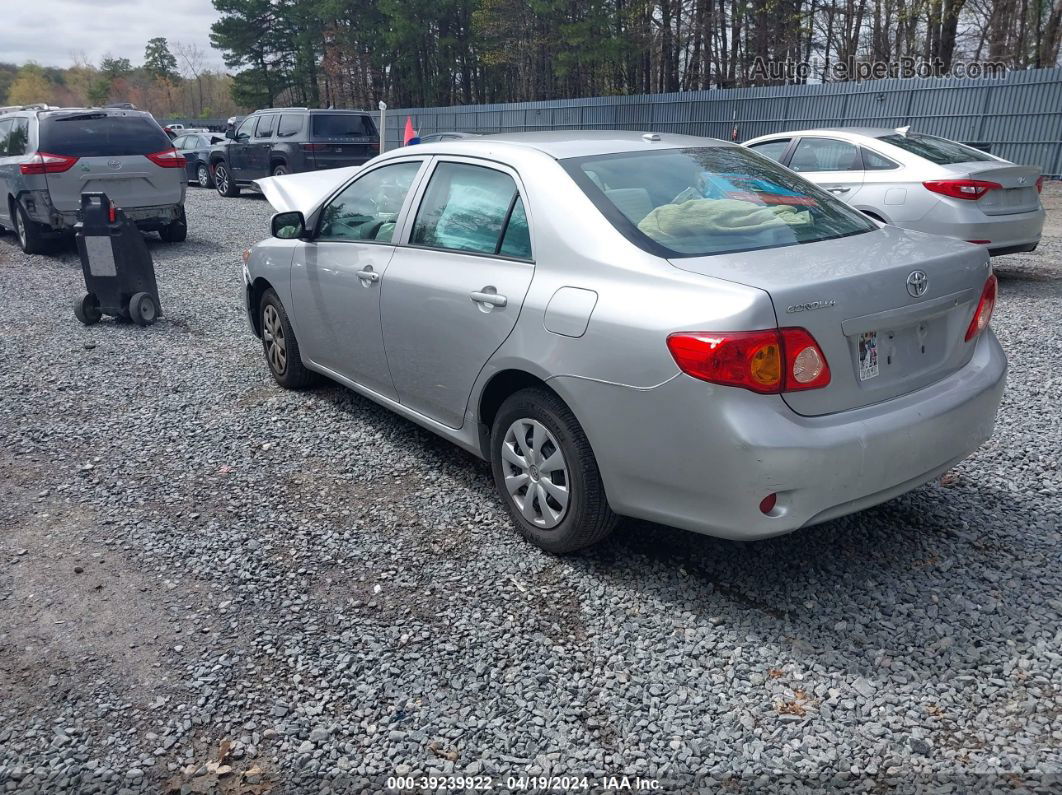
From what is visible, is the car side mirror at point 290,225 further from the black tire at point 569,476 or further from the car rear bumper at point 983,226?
the car rear bumper at point 983,226

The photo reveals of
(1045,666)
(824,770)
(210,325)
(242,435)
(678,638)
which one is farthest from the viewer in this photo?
(210,325)

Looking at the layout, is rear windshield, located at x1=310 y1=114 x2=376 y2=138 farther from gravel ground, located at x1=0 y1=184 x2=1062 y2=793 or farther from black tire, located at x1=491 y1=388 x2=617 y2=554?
black tire, located at x1=491 y1=388 x2=617 y2=554

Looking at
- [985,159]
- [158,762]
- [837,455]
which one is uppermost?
[985,159]

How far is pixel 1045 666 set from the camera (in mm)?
2947

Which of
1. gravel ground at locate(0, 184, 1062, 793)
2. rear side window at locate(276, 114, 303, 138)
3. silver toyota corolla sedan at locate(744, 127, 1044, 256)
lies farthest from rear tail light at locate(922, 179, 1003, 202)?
rear side window at locate(276, 114, 303, 138)

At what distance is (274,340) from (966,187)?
21.2 feet

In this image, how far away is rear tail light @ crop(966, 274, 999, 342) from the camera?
358 cm

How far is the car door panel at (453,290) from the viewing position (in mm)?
3779

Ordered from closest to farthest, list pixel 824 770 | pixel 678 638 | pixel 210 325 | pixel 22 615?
pixel 824 770, pixel 678 638, pixel 22 615, pixel 210 325

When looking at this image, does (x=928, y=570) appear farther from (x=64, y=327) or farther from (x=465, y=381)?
(x=64, y=327)

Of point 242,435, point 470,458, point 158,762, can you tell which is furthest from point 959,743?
point 242,435

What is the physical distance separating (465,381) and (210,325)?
512 centimetres

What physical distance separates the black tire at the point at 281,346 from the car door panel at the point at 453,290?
1481 millimetres

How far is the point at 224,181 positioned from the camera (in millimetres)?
21203
